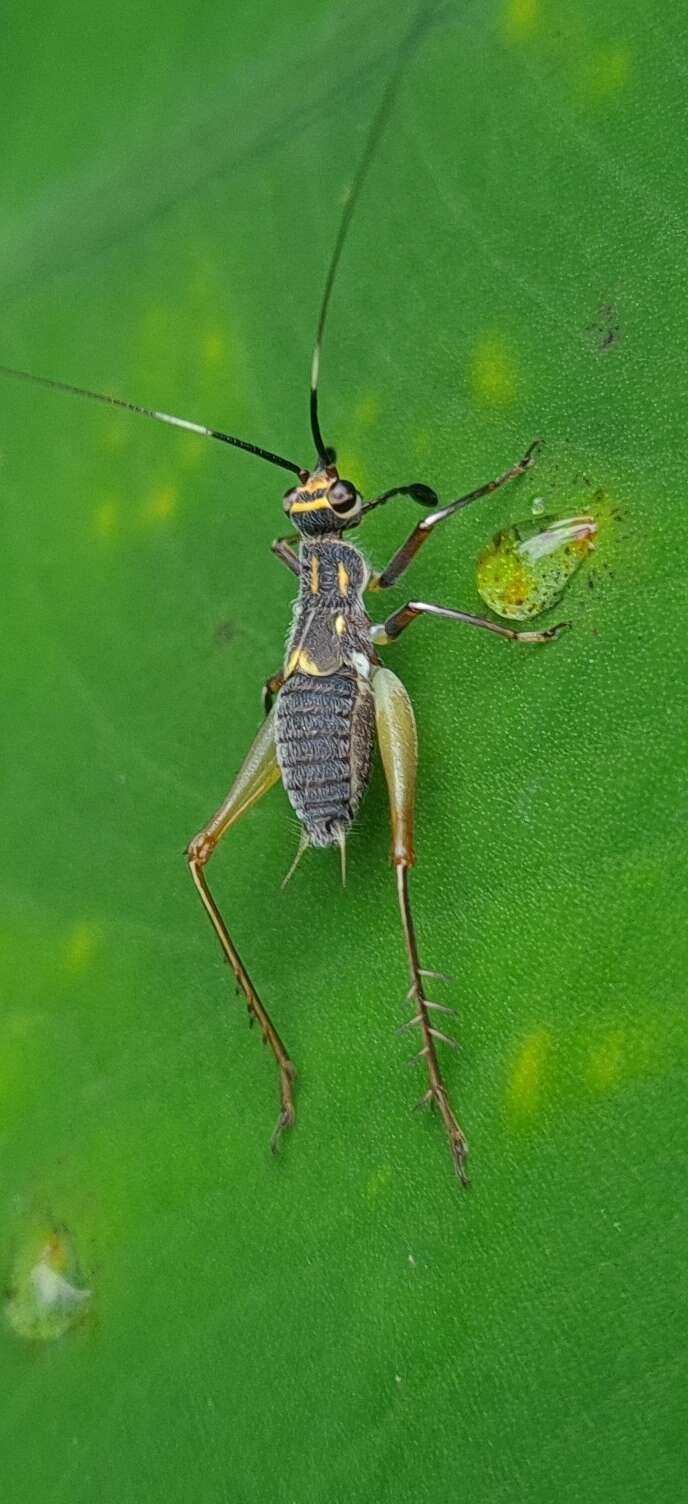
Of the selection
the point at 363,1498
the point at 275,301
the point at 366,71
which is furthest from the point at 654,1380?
the point at 366,71

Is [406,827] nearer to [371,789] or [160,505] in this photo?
[371,789]

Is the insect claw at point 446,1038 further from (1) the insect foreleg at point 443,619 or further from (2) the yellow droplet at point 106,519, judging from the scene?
(2) the yellow droplet at point 106,519

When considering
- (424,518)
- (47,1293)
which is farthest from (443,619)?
(47,1293)

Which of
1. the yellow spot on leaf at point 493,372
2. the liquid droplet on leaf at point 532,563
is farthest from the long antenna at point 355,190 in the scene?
the liquid droplet on leaf at point 532,563

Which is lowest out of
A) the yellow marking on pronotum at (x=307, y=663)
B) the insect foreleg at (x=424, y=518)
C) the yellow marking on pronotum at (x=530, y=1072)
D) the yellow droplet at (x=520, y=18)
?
the yellow marking on pronotum at (x=530, y=1072)

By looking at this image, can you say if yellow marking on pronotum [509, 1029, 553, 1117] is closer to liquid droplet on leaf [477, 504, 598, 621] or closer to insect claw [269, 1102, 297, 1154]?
insect claw [269, 1102, 297, 1154]

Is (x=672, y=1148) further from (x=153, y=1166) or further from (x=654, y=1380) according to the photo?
(x=153, y=1166)

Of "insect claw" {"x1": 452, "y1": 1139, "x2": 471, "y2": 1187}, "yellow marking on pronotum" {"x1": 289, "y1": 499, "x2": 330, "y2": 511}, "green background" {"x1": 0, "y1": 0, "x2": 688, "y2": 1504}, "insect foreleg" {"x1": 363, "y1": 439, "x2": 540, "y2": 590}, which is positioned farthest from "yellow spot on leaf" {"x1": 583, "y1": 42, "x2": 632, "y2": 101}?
"insect claw" {"x1": 452, "y1": 1139, "x2": 471, "y2": 1187}
